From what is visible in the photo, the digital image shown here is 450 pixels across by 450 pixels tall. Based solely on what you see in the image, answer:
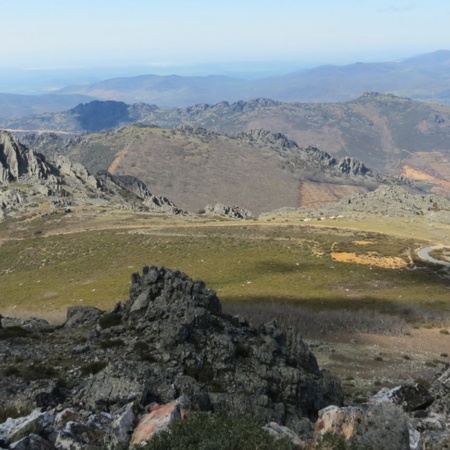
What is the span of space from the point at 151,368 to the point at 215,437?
988 cm

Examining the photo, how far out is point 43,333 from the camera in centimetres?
3219

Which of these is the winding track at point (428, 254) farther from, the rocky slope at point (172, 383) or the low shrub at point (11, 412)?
the low shrub at point (11, 412)

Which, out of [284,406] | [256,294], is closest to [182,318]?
[284,406]

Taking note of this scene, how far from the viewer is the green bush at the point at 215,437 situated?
13.2 metres

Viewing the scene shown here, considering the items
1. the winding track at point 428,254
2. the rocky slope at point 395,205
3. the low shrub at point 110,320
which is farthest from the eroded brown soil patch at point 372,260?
the rocky slope at point 395,205

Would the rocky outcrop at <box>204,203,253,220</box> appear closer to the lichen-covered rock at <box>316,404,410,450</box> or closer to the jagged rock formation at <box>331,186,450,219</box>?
the jagged rock formation at <box>331,186,450,219</box>

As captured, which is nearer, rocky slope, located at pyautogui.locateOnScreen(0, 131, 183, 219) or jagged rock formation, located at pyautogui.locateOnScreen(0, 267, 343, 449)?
jagged rock formation, located at pyautogui.locateOnScreen(0, 267, 343, 449)

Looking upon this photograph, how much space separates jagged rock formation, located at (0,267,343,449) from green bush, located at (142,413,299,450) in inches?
113

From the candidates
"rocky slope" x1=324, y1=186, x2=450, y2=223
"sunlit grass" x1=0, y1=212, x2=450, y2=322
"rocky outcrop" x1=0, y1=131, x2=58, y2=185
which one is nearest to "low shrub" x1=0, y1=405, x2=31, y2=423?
"sunlit grass" x1=0, y1=212, x2=450, y2=322

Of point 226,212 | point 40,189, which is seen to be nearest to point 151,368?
point 226,212

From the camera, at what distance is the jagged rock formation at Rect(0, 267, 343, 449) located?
60.8 feet

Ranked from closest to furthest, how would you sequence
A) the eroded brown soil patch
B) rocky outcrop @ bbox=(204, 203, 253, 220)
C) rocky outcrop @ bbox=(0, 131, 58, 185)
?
the eroded brown soil patch → rocky outcrop @ bbox=(204, 203, 253, 220) → rocky outcrop @ bbox=(0, 131, 58, 185)

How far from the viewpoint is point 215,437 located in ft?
44.5

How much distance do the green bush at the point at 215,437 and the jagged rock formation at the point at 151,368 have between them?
9.41 ft
